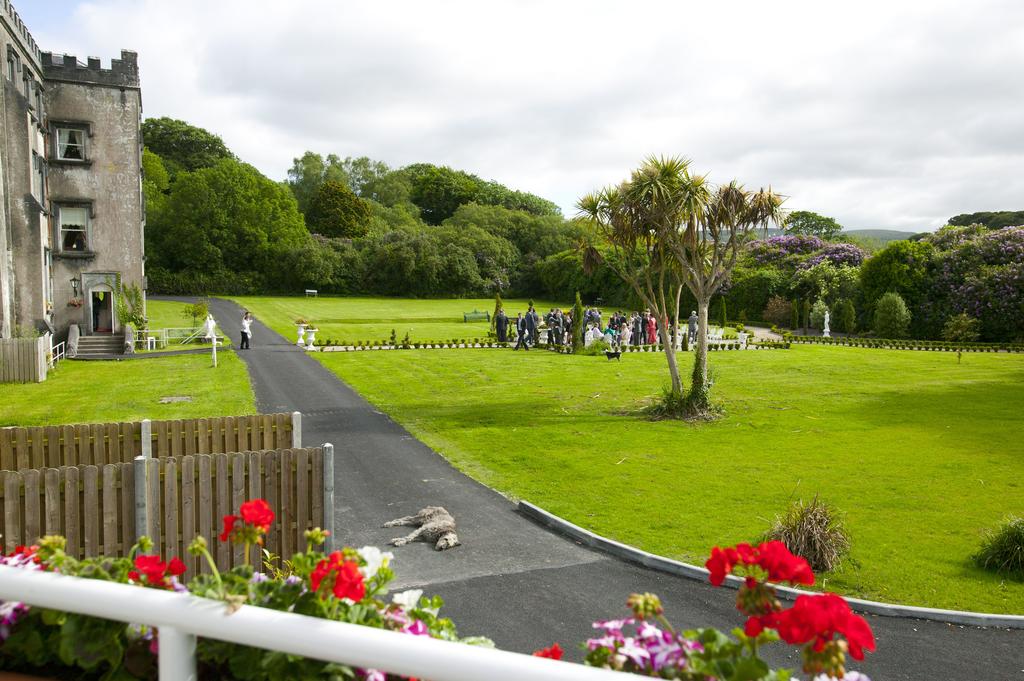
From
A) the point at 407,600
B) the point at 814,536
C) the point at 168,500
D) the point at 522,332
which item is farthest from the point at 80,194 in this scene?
the point at 407,600

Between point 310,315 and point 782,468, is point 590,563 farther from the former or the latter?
point 310,315

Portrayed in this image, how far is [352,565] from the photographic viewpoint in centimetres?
262

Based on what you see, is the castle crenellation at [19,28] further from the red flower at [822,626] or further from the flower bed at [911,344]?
the flower bed at [911,344]

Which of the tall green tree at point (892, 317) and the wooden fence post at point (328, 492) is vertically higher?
the tall green tree at point (892, 317)

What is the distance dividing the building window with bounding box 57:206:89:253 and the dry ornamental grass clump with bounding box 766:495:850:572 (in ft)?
99.6

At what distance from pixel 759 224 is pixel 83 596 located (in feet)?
57.2

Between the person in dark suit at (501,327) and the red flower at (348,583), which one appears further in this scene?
the person in dark suit at (501,327)

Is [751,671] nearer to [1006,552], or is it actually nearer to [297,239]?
[1006,552]

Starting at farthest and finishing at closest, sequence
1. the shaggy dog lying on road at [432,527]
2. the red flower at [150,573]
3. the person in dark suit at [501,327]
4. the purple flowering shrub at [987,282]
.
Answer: the purple flowering shrub at [987,282], the person in dark suit at [501,327], the shaggy dog lying on road at [432,527], the red flower at [150,573]

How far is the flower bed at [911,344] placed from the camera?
36406 millimetres

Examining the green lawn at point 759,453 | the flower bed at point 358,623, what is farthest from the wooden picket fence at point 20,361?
the flower bed at point 358,623

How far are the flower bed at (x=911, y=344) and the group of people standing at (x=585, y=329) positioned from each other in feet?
27.7

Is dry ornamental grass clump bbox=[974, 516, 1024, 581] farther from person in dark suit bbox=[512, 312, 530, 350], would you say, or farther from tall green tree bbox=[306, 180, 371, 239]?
tall green tree bbox=[306, 180, 371, 239]

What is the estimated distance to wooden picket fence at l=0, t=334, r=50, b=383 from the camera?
21.5m
